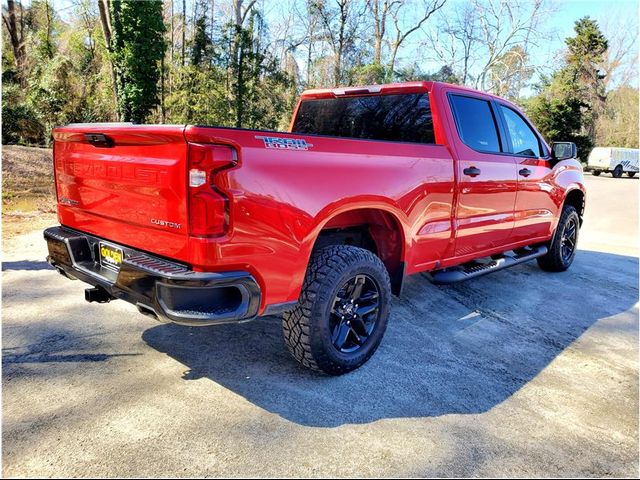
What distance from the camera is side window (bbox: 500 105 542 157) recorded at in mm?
4848

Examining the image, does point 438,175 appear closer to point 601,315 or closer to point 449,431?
point 449,431

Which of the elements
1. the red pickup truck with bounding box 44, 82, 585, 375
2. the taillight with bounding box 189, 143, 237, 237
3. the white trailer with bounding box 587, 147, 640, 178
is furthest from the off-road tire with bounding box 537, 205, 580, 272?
the white trailer with bounding box 587, 147, 640, 178

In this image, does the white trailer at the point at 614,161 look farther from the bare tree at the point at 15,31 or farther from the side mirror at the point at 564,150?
the bare tree at the point at 15,31

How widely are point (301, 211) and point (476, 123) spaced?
2416 mm

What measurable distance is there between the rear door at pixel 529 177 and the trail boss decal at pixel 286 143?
2888mm

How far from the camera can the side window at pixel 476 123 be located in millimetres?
4094

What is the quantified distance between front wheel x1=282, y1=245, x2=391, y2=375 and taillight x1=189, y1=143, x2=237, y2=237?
0.79 meters

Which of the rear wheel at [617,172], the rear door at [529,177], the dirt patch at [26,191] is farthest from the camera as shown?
the rear wheel at [617,172]

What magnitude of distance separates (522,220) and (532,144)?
2.98 ft

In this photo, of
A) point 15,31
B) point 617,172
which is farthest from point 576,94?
point 15,31

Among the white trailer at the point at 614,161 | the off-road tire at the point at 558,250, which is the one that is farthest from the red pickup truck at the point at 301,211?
the white trailer at the point at 614,161

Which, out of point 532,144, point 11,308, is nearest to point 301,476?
point 11,308

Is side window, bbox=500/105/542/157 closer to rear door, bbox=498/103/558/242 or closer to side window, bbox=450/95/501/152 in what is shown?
rear door, bbox=498/103/558/242

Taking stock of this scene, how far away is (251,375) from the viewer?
3.06 meters
